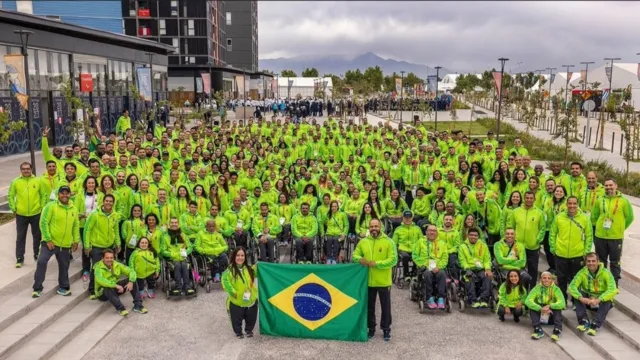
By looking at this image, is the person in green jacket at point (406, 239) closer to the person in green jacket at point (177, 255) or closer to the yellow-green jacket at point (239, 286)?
the yellow-green jacket at point (239, 286)

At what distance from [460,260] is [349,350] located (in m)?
3.01

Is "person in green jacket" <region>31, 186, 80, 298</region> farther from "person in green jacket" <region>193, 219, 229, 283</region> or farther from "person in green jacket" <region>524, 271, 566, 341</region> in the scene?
"person in green jacket" <region>524, 271, 566, 341</region>

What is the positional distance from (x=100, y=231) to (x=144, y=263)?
1.03 metres

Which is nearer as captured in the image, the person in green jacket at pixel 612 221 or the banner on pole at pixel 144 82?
the person in green jacket at pixel 612 221

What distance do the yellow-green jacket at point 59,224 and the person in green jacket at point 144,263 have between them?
116 centimetres

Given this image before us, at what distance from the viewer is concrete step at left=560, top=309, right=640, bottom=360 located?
8.97 metres

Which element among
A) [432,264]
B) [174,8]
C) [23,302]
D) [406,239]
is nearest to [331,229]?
[406,239]

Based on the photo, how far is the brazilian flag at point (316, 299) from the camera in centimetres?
955

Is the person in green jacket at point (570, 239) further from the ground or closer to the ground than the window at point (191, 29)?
closer to the ground

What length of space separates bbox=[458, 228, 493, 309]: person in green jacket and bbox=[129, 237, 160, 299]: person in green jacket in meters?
5.89

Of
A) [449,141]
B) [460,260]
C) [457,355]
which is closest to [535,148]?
[449,141]

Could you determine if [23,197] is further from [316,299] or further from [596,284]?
[596,284]

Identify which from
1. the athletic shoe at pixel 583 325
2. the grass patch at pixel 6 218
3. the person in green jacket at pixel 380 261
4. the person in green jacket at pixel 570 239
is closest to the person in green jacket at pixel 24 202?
the grass patch at pixel 6 218

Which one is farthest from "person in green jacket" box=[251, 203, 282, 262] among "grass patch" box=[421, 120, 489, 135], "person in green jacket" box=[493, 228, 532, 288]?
"grass patch" box=[421, 120, 489, 135]
